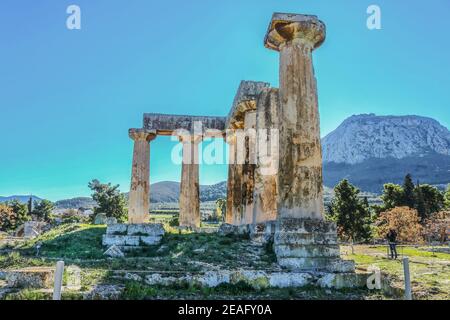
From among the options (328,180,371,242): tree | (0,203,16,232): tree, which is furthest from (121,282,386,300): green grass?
(0,203,16,232): tree

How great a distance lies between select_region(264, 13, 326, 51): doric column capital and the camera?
43.4 ft

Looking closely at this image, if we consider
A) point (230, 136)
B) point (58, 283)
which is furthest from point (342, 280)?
point (230, 136)

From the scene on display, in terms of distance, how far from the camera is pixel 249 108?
21906mm

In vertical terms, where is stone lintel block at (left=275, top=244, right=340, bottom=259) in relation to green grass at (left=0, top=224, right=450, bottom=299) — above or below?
above

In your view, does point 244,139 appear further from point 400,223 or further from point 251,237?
point 400,223

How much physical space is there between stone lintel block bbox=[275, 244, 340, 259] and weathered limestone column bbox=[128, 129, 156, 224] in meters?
18.9

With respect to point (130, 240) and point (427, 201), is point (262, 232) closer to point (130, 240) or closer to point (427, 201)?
point (130, 240)

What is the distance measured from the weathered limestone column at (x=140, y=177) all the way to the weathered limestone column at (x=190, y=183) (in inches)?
108

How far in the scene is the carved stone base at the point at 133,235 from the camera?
20312mm

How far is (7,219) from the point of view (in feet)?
234

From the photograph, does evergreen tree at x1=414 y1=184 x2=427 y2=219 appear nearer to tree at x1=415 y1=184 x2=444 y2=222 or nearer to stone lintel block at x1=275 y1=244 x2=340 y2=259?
tree at x1=415 y1=184 x2=444 y2=222

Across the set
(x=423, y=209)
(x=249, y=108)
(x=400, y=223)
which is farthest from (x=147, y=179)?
(x=423, y=209)

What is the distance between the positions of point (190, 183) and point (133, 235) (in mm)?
10739

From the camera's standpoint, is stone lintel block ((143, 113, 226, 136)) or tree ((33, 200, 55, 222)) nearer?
stone lintel block ((143, 113, 226, 136))
